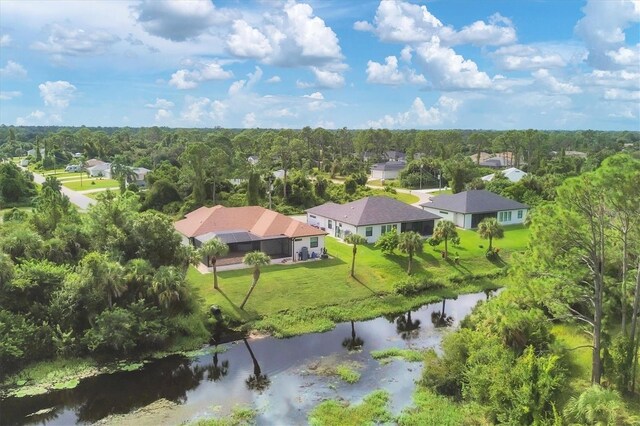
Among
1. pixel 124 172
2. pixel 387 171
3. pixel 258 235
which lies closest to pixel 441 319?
pixel 258 235

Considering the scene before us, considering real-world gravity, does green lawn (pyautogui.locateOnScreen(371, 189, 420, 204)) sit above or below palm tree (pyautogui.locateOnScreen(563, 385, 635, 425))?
above

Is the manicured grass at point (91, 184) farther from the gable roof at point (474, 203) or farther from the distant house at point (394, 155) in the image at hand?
the distant house at point (394, 155)

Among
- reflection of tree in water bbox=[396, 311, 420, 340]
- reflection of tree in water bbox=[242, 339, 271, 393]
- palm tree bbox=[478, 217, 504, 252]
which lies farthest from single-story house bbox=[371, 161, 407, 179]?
reflection of tree in water bbox=[242, 339, 271, 393]

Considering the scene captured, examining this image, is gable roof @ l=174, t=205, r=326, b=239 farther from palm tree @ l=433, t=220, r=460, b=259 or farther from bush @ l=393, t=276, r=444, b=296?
palm tree @ l=433, t=220, r=460, b=259

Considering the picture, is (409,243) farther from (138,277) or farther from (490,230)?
(138,277)

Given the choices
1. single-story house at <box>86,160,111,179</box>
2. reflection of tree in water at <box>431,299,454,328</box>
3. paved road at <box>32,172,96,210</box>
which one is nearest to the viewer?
reflection of tree in water at <box>431,299,454,328</box>
